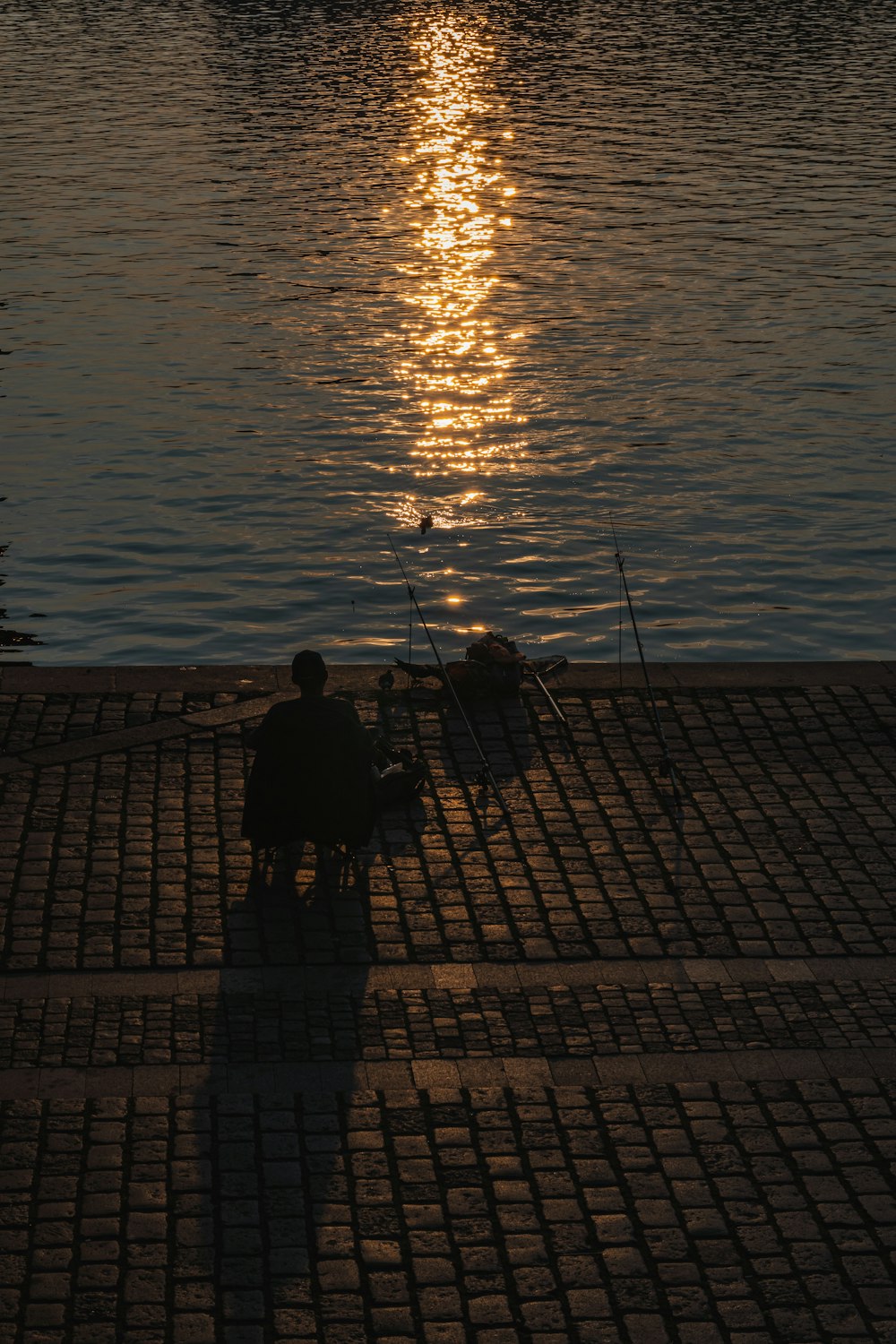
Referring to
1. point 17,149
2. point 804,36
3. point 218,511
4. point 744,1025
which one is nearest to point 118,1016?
point 744,1025

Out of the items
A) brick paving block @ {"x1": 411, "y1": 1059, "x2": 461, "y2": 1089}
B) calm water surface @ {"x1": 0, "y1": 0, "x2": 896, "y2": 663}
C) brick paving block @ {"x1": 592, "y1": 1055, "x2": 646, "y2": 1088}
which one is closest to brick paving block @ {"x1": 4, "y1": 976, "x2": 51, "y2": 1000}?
brick paving block @ {"x1": 411, "y1": 1059, "x2": 461, "y2": 1089}

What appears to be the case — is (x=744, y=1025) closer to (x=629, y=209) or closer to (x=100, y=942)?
(x=100, y=942)

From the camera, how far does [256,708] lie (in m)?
12.5

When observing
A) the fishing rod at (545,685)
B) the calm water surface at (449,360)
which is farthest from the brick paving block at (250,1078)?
the calm water surface at (449,360)

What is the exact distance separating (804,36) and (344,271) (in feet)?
99.0

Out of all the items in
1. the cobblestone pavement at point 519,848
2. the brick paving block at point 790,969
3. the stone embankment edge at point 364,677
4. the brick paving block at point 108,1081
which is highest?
the brick paving block at point 108,1081

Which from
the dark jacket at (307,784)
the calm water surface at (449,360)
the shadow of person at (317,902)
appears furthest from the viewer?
the calm water surface at (449,360)

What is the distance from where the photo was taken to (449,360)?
25688 mm

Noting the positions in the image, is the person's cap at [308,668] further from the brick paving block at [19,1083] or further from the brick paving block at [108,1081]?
the brick paving block at [19,1083]

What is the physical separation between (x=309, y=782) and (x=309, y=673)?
0.65m

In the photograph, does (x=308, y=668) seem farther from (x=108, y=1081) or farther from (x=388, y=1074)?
(x=108, y=1081)

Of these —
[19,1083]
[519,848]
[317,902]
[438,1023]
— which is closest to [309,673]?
[317,902]

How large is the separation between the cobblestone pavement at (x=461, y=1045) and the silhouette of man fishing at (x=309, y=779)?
0.29 m

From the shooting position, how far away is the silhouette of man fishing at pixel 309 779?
33.4ft
